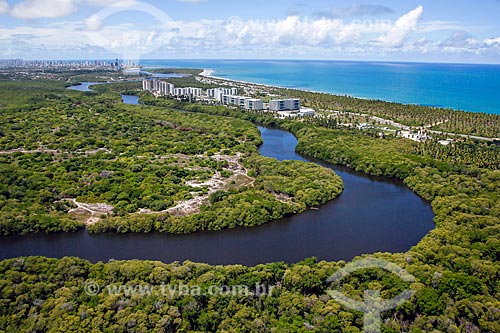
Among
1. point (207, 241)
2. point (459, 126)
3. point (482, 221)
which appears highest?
point (459, 126)

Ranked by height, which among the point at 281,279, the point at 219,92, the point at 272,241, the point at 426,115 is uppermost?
the point at 219,92

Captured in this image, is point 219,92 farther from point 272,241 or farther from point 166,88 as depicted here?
point 272,241

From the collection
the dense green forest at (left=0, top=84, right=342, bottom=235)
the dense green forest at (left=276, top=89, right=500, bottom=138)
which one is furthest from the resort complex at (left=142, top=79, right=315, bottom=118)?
the dense green forest at (left=0, top=84, right=342, bottom=235)

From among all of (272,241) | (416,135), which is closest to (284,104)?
(416,135)

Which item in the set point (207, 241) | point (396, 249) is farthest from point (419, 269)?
point (207, 241)

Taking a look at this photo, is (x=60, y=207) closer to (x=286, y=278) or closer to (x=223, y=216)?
(x=223, y=216)

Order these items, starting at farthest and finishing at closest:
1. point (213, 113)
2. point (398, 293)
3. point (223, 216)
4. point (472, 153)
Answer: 1. point (213, 113)
2. point (472, 153)
3. point (223, 216)
4. point (398, 293)

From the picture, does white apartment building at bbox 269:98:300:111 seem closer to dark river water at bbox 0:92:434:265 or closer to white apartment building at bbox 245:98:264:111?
white apartment building at bbox 245:98:264:111
